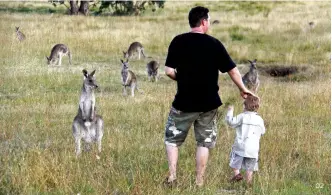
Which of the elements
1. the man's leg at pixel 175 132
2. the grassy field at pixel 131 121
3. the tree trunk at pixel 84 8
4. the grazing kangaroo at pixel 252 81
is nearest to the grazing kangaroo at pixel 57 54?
the grassy field at pixel 131 121

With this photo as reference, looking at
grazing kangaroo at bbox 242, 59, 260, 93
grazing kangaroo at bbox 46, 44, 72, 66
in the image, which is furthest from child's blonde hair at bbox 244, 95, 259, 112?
grazing kangaroo at bbox 46, 44, 72, 66

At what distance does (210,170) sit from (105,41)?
15527 mm

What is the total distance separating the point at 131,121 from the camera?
10750 millimetres

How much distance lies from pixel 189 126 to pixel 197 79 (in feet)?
1.72

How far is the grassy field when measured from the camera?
677 cm

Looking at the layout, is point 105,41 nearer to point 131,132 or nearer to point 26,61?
point 26,61

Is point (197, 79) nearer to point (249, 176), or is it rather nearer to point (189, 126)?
point (189, 126)

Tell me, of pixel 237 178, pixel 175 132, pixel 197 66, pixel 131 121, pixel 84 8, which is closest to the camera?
pixel 197 66

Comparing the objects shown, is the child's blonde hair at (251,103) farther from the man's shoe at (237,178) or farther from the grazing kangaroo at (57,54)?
the grazing kangaroo at (57,54)

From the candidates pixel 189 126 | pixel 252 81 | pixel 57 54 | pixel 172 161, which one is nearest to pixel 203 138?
pixel 189 126

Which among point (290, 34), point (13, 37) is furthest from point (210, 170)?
point (290, 34)

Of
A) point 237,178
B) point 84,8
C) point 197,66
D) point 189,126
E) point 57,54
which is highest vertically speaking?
point 84,8

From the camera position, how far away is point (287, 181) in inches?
282

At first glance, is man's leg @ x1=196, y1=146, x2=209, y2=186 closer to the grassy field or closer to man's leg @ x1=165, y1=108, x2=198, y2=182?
the grassy field
